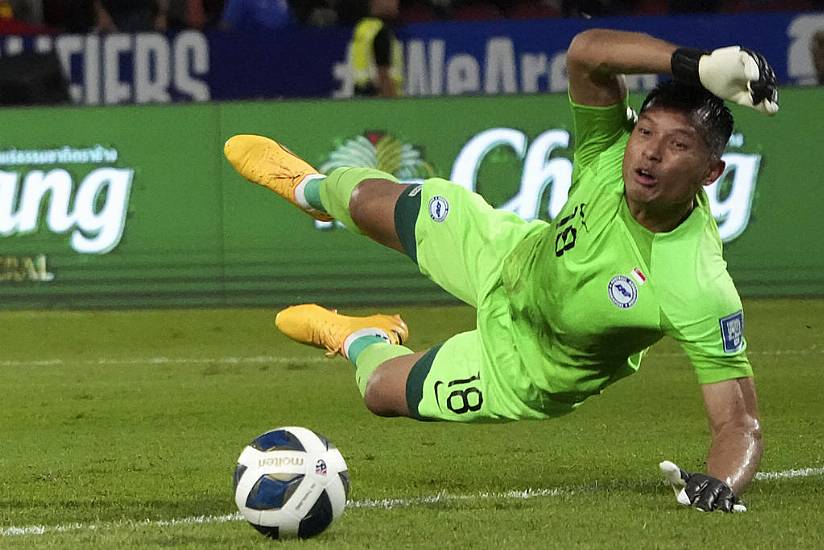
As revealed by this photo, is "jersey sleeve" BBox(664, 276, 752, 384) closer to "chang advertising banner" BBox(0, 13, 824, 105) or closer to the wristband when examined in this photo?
the wristband

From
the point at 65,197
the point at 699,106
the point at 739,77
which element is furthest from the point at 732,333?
the point at 65,197

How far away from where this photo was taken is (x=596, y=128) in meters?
6.12

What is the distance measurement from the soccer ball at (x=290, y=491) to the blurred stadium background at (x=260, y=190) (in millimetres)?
3558

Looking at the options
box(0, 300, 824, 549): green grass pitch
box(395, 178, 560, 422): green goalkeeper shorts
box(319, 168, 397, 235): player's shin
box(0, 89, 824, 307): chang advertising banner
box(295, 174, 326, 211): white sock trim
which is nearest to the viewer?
box(0, 300, 824, 549): green grass pitch

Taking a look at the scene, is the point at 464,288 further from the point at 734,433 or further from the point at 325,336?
the point at 734,433

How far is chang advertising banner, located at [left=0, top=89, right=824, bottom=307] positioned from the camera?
1402cm

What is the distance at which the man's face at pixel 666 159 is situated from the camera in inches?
227

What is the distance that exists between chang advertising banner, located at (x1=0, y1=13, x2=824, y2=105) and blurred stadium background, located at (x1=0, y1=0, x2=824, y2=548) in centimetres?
2

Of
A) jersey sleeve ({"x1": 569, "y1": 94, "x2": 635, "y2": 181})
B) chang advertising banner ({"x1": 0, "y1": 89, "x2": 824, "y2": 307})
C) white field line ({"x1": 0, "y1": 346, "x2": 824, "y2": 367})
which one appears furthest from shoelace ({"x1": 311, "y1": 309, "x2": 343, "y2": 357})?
chang advertising banner ({"x1": 0, "y1": 89, "x2": 824, "y2": 307})

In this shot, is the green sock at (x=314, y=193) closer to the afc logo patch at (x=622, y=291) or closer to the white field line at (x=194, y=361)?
the afc logo patch at (x=622, y=291)

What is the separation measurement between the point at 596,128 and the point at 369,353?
1447 millimetres

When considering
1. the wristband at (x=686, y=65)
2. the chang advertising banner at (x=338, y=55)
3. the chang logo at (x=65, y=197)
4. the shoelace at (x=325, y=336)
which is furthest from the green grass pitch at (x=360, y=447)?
the chang advertising banner at (x=338, y=55)

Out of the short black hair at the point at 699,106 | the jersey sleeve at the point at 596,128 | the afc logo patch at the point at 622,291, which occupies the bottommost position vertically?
the afc logo patch at the point at 622,291

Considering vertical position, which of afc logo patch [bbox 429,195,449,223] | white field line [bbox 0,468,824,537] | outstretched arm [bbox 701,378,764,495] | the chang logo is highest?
afc logo patch [bbox 429,195,449,223]
